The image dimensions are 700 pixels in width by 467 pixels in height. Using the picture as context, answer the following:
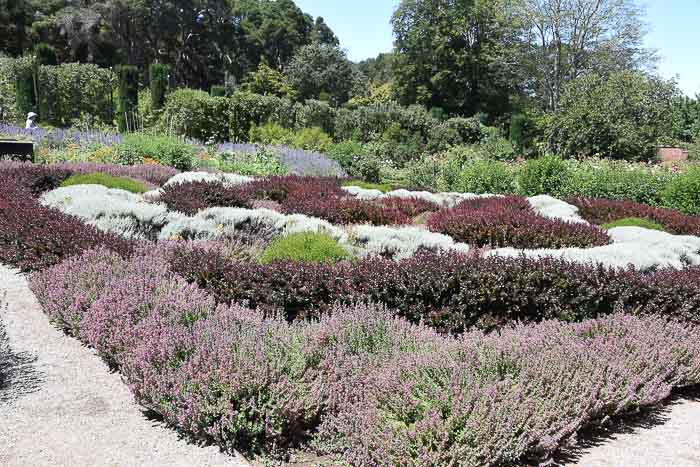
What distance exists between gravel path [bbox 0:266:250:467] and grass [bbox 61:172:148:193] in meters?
5.17

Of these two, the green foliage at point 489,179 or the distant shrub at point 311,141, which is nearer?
the green foliage at point 489,179

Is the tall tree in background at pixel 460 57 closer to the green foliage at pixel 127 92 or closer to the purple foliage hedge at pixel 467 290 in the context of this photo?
the green foliage at pixel 127 92

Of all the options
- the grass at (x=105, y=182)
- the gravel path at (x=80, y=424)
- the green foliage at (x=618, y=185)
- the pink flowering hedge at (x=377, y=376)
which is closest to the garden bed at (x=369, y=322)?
the pink flowering hedge at (x=377, y=376)

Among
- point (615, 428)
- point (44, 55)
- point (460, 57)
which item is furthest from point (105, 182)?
point (460, 57)

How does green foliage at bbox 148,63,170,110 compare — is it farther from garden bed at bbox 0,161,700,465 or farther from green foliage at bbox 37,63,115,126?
garden bed at bbox 0,161,700,465

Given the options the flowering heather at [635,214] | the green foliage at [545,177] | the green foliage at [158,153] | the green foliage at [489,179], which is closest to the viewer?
the flowering heather at [635,214]

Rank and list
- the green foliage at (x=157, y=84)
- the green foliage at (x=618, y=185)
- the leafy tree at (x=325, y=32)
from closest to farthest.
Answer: the green foliage at (x=618, y=185) → the green foliage at (x=157, y=84) → the leafy tree at (x=325, y=32)

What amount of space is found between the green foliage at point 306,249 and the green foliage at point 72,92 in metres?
19.5

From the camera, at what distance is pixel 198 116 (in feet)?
63.7

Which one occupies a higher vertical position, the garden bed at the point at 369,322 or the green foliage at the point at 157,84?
the green foliage at the point at 157,84

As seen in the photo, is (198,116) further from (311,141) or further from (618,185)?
(618,185)

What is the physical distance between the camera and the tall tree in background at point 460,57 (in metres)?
37.1

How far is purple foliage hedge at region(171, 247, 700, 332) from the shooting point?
4570 millimetres

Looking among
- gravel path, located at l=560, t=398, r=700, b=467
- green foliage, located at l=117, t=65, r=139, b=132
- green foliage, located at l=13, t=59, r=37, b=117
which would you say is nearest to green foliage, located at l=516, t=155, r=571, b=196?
gravel path, located at l=560, t=398, r=700, b=467
